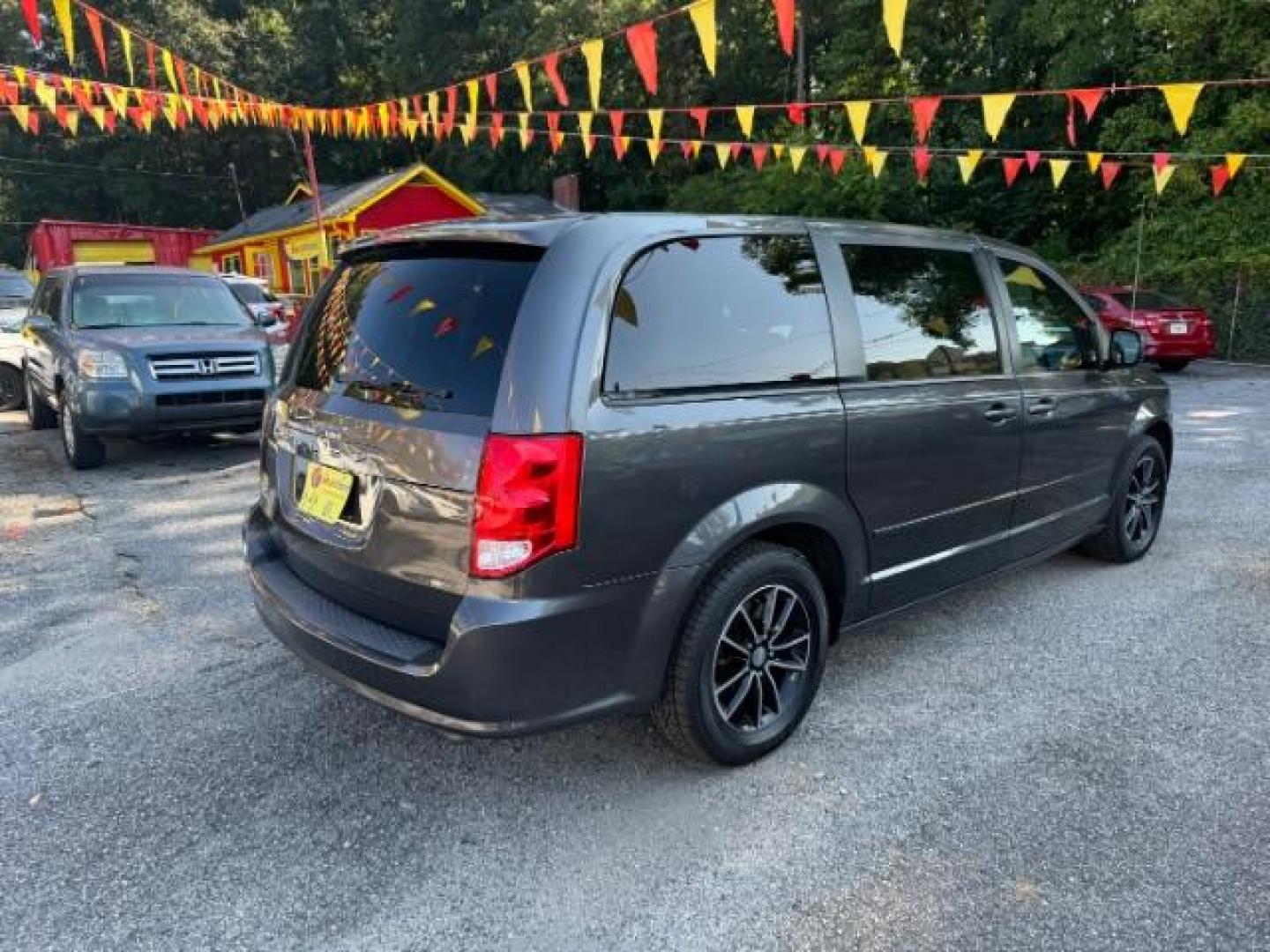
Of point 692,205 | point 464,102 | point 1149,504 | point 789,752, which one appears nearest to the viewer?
point 789,752

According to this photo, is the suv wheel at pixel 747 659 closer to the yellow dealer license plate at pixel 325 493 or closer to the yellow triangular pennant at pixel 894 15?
the yellow dealer license plate at pixel 325 493

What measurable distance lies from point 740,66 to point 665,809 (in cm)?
3434

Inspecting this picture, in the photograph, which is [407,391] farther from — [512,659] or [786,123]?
[786,123]

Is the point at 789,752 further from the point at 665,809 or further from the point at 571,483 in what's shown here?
the point at 571,483

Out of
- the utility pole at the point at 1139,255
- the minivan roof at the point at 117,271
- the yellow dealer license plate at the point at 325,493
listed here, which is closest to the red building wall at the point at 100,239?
the minivan roof at the point at 117,271

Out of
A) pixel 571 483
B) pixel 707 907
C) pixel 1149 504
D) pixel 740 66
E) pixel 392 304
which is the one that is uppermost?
pixel 740 66

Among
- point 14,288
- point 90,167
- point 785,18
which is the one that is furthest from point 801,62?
point 90,167

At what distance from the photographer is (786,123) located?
29.9 meters

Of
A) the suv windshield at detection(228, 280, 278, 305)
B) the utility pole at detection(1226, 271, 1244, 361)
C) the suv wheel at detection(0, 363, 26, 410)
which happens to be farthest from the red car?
the suv windshield at detection(228, 280, 278, 305)

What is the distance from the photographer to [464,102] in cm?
3856

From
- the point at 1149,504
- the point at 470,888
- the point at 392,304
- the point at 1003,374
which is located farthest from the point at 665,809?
the point at 1149,504

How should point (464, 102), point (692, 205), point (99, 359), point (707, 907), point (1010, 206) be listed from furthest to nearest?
point (464, 102) < point (692, 205) < point (1010, 206) < point (99, 359) < point (707, 907)

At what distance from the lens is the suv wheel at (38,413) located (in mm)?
9312

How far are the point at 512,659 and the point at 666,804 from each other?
2.59ft
